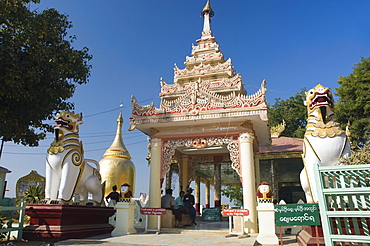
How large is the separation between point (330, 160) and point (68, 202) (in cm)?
653

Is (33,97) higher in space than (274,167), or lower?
higher

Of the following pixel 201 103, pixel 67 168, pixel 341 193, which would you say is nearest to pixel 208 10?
pixel 201 103

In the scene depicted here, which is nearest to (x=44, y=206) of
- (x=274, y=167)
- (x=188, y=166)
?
(x=188, y=166)

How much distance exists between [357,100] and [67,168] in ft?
52.8

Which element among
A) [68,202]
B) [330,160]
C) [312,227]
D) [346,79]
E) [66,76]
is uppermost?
[346,79]

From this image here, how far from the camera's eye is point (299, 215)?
5035mm

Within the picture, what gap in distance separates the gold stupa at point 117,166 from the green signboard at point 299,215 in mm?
13364

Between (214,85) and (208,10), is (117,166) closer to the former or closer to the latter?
(214,85)

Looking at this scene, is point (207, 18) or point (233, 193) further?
point (233, 193)

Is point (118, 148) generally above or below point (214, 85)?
below

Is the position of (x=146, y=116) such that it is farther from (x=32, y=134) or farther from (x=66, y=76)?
(x=32, y=134)

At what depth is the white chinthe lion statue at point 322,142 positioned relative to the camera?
20.7 feet

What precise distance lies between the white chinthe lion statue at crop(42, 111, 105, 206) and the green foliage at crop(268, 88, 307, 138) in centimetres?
2165

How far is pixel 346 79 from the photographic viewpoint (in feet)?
60.8
